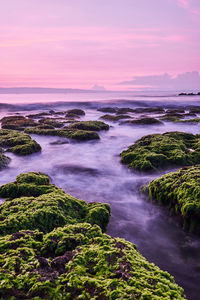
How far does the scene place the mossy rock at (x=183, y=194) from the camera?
4837mm

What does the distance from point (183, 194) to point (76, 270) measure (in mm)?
3538

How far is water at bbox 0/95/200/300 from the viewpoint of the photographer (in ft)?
14.1

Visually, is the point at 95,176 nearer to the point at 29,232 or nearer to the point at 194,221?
the point at 194,221

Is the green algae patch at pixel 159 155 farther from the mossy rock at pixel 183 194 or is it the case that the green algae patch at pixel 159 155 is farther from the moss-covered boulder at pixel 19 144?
the moss-covered boulder at pixel 19 144

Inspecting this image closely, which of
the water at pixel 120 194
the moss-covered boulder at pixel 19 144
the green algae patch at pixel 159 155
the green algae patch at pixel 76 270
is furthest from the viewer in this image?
the moss-covered boulder at pixel 19 144

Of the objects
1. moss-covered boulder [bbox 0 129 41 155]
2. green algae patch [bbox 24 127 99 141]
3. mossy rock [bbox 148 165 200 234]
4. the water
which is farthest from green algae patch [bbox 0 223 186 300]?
green algae patch [bbox 24 127 99 141]

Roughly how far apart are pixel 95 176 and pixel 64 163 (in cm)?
217

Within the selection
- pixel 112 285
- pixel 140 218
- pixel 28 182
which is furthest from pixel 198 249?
pixel 28 182

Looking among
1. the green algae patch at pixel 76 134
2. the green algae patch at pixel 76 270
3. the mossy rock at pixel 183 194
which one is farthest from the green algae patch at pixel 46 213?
the green algae patch at pixel 76 134

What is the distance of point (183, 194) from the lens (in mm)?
5250

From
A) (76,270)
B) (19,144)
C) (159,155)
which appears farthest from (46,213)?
(19,144)

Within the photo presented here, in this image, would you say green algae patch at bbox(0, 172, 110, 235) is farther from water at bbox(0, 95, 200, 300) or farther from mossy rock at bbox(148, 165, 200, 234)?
mossy rock at bbox(148, 165, 200, 234)

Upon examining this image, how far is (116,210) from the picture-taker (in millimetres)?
6262

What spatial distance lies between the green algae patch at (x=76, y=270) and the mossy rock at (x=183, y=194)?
235 centimetres
